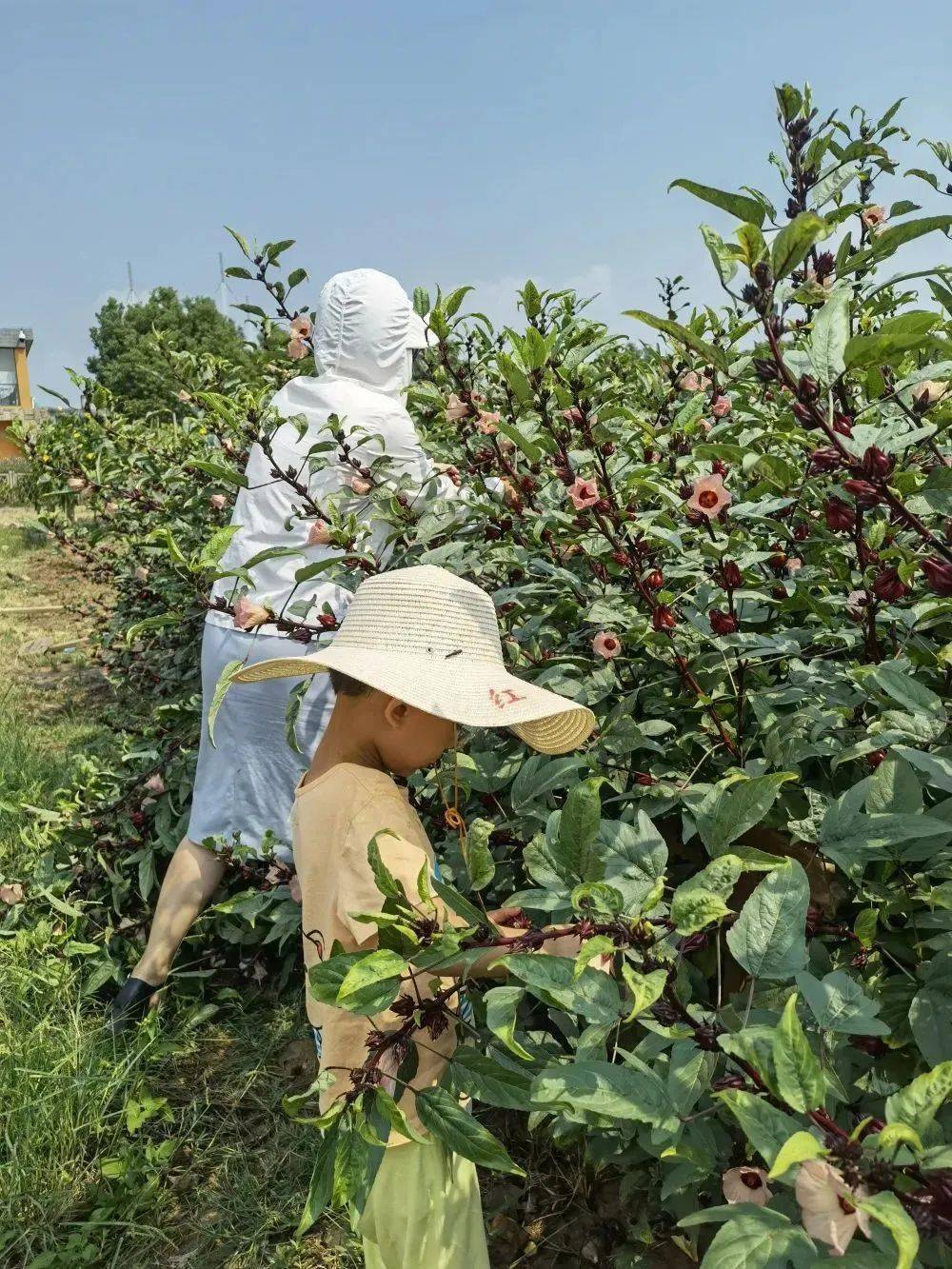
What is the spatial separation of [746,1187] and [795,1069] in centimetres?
25

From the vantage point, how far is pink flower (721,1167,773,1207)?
90cm

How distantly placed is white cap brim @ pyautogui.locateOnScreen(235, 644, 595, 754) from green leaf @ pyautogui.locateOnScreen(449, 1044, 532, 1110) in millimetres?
403

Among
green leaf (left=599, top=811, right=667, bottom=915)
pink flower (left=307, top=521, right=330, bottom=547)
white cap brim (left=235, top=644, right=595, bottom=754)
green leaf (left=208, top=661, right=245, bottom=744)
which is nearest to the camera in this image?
green leaf (left=599, top=811, right=667, bottom=915)

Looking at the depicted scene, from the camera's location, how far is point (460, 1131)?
0.99 m

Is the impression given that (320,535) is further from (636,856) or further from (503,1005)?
(503,1005)

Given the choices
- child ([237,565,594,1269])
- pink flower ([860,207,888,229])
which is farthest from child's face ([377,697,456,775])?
pink flower ([860,207,888,229])

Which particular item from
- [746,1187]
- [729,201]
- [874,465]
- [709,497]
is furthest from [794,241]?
[746,1187]

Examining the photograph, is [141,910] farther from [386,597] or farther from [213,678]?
[386,597]

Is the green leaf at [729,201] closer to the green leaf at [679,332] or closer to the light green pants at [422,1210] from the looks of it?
the green leaf at [679,332]

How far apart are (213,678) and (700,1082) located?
1.95 meters

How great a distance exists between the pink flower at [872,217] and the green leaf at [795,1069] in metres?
1.72

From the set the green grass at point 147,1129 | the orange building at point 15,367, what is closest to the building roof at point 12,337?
the orange building at point 15,367

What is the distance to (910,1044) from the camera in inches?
49.5

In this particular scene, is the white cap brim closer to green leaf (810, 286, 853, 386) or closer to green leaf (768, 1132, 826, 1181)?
green leaf (810, 286, 853, 386)
